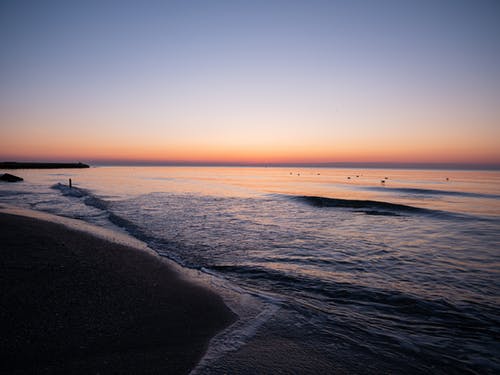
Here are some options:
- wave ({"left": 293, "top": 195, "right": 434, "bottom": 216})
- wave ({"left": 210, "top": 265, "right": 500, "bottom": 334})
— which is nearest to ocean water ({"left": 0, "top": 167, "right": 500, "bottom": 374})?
wave ({"left": 210, "top": 265, "right": 500, "bottom": 334})

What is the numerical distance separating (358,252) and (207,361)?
816cm

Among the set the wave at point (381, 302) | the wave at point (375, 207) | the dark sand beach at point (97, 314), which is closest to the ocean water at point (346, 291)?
the wave at point (381, 302)

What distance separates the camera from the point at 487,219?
61.4 ft

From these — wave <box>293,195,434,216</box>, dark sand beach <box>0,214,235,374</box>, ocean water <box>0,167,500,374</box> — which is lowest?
wave <box>293,195,434,216</box>

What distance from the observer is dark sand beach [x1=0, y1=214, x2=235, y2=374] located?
11.1 feet

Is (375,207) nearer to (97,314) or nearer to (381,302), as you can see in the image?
(381,302)

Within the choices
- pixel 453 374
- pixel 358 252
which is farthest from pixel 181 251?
pixel 453 374

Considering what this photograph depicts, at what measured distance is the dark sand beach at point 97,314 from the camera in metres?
3.38

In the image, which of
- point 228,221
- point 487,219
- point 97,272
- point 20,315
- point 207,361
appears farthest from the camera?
point 487,219

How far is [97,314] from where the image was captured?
448 centimetres

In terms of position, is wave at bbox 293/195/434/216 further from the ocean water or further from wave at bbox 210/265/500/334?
wave at bbox 210/265/500/334

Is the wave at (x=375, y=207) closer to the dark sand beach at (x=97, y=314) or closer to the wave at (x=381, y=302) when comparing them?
the wave at (x=381, y=302)

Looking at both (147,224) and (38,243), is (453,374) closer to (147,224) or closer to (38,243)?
(38,243)

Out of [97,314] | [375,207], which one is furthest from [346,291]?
[375,207]
